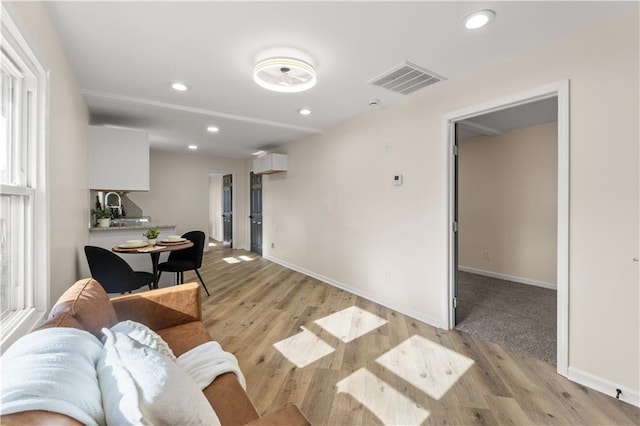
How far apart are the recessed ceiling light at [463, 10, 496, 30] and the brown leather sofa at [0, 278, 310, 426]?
226cm

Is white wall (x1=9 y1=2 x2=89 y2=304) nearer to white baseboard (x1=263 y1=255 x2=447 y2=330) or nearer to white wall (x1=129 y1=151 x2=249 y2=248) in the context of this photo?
white baseboard (x1=263 y1=255 x2=447 y2=330)

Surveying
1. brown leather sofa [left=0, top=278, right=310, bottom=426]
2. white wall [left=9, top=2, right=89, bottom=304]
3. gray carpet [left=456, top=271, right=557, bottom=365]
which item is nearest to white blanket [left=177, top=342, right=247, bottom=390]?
brown leather sofa [left=0, top=278, right=310, bottom=426]

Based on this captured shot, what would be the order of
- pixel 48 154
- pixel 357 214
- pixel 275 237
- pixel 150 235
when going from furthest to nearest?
pixel 275 237 → pixel 357 214 → pixel 150 235 → pixel 48 154

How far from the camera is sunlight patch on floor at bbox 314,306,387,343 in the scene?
2713mm

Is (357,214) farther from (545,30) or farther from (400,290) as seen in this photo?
(545,30)

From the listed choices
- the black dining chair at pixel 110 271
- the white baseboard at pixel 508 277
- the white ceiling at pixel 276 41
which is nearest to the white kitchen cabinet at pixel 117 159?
the white ceiling at pixel 276 41

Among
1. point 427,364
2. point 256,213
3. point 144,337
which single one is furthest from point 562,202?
point 256,213

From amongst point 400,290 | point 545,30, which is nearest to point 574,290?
point 400,290

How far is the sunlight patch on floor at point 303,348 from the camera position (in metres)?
2.27

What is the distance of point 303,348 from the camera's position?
7.98 ft

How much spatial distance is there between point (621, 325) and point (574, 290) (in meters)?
0.28

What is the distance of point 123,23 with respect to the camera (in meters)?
1.84

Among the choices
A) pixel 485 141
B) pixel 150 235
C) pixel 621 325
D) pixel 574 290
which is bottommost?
pixel 621 325

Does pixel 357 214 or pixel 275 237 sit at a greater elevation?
pixel 357 214
